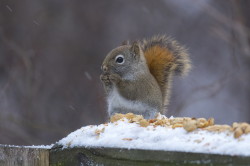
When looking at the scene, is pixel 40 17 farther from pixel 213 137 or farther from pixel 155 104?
pixel 213 137

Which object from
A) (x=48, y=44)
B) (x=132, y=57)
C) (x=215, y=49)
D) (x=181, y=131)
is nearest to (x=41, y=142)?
(x=48, y=44)

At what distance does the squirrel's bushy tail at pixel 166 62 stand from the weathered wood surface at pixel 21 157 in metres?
1.86

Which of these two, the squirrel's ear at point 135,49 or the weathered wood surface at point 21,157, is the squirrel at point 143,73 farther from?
the weathered wood surface at point 21,157

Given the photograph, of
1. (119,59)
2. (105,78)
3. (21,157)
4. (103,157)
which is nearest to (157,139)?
(103,157)

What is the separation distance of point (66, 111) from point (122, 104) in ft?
7.80

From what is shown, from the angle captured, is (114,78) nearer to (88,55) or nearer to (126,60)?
(126,60)

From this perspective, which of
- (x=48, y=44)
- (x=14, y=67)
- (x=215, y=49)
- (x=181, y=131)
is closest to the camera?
(x=181, y=131)

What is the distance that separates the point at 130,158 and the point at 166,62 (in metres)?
2.02

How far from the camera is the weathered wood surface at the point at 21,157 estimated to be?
196 cm

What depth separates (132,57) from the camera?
367 cm

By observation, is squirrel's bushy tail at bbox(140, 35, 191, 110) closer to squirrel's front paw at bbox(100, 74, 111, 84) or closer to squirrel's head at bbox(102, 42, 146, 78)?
squirrel's head at bbox(102, 42, 146, 78)

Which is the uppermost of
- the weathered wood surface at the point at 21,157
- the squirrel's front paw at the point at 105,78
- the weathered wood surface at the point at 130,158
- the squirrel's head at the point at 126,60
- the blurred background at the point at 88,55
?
the blurred background at the point at 88,55

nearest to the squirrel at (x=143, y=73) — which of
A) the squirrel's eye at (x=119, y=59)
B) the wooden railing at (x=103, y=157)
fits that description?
the squirrel's eye at (x=119, y=59)

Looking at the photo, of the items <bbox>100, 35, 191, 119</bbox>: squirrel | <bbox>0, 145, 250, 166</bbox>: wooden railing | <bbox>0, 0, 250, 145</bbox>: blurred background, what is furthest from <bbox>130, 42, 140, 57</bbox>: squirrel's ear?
<bbox>0, 145, 250, 166</bbox>: wooden railing
